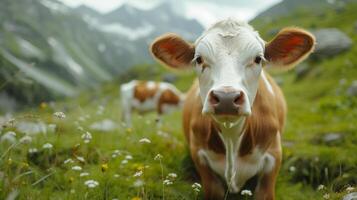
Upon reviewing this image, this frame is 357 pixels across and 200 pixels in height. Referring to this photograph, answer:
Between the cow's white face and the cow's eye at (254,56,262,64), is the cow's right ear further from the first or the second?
the cow's eye at (254,56,262,64)

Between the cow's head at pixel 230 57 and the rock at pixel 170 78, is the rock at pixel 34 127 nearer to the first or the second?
the cow's head at pixel 230 57

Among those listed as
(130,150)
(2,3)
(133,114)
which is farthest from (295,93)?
(2,3)

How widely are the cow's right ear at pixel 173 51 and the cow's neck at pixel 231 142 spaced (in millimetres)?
907

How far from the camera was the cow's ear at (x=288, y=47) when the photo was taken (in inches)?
183

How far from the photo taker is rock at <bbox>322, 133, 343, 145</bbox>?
25.3ft

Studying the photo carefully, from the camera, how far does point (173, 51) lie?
5.00 metres

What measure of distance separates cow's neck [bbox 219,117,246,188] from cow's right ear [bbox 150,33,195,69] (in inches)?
35.7

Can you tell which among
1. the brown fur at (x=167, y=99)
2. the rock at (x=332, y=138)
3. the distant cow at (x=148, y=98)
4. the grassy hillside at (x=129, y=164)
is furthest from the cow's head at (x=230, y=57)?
the brown fur at (x=167, y=99)

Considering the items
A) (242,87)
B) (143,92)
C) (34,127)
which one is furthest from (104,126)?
(143,92)

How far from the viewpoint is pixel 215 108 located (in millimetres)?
3709

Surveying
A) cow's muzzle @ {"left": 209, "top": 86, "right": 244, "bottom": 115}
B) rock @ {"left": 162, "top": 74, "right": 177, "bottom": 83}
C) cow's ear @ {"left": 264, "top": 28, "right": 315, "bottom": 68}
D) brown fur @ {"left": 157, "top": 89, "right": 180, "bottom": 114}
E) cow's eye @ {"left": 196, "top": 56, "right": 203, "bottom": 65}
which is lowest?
cow's muzzle @ {"left": 209, "top": 86, "right": 244, "bottom": 115}

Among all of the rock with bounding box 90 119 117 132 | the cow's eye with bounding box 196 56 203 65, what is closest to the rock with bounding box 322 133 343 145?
the rock with bounding box 90 119 117 132

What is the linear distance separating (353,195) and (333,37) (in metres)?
21.7

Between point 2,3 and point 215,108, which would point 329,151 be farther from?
point 2,3
